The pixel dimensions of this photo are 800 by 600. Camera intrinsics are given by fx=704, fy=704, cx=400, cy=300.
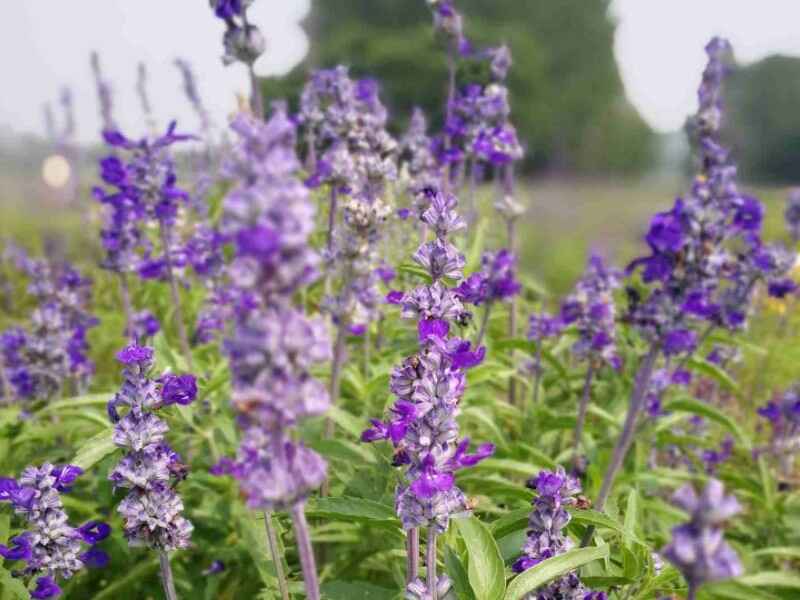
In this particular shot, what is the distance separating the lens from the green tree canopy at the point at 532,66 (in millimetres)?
28078

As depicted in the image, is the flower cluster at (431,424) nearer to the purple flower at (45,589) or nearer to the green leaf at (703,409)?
the purple flower at (45,589)

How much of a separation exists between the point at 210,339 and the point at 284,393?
165 inches

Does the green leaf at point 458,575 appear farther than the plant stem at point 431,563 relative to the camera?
Yes

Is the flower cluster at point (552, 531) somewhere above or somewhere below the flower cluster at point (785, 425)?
above

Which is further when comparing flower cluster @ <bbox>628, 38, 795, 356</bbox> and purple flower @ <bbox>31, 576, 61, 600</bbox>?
flower cluster @ <bbox>628, 38, 795, 356</bbox>

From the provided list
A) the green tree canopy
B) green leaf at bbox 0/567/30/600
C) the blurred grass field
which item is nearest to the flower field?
green leaf at bbox 0/567/30/600

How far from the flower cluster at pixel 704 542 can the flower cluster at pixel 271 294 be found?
67 centimetres

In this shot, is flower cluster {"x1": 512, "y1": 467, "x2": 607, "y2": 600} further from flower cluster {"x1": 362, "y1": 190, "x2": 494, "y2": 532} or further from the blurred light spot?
the blurred light spot

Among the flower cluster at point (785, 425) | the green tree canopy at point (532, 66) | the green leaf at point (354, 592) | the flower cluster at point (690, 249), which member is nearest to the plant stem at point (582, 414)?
the flower cluster at point (690, 249)

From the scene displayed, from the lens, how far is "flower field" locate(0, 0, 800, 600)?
129 centimetres

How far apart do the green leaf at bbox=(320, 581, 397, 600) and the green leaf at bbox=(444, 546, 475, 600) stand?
0.93 ft

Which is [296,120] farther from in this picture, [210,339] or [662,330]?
[662,330]

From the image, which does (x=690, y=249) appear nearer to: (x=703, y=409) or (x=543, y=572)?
(x=543, y=572)

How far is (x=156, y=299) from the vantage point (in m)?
6.36
